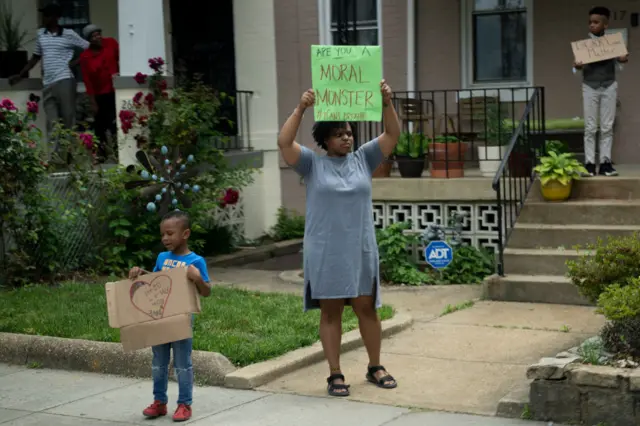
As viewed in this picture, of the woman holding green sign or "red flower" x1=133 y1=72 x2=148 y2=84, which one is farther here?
"red flower" x1=133 y1=72 x2=148 y2=84

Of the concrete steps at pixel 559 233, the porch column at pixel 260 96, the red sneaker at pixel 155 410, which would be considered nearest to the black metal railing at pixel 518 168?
the concrete steps at pixel 559 233

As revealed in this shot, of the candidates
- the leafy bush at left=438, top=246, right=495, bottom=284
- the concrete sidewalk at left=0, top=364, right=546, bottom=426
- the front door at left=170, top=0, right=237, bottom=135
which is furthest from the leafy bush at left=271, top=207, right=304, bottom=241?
the concrete sidewalk at left=0, top=364, right=546, bottom=426

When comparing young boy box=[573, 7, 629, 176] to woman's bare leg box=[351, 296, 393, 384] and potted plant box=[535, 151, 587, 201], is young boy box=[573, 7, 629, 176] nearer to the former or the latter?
potted plant box=[535, 151, 587, 201]

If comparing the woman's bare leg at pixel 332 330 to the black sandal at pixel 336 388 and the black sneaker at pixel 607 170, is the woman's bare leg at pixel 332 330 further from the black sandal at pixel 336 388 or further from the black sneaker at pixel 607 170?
the black sneaker at pixel 607 170

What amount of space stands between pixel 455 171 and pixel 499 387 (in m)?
4.88

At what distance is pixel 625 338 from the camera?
5.74m

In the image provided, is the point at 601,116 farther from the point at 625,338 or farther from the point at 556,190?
the point at 625,338

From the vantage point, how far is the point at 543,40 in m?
12.1

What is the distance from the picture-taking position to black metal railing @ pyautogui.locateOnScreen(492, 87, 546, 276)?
969 cm

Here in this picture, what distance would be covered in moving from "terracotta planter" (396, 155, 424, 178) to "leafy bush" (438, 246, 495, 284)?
45.3 inches

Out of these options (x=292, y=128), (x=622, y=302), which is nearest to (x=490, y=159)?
(x=292, y=128)

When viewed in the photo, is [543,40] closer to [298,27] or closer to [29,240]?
[298,27]

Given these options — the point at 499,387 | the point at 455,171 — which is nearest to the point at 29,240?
the point at 455,171

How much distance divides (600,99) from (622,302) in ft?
16.2
